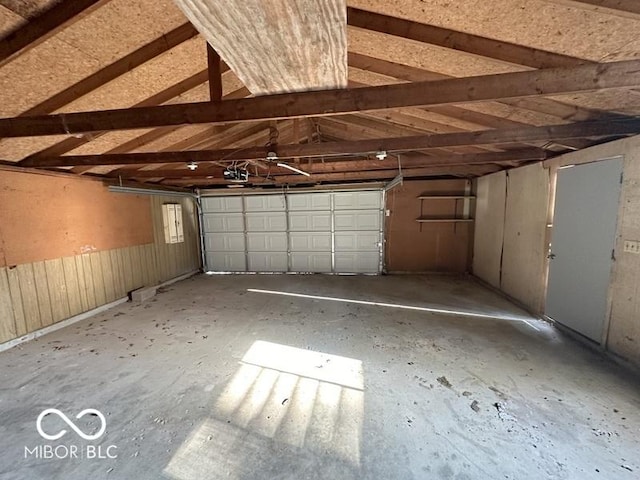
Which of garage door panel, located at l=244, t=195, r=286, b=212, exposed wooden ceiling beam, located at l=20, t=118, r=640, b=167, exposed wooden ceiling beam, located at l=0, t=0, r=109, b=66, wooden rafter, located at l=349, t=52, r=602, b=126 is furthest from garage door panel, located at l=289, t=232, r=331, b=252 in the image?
exposed wooden ceiling beam, located at l=0, t=0, r=109, b=66

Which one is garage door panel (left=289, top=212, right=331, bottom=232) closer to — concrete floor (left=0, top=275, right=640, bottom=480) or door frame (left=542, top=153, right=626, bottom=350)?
concrete floor (left=0, top=275, right=640, bottom=480)

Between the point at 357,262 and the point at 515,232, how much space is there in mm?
3294

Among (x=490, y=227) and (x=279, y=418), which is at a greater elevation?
(x=490, y=227)

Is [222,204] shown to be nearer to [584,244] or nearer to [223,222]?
[223,222]

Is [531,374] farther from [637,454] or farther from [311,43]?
[311,43]

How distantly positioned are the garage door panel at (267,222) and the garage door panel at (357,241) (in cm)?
143

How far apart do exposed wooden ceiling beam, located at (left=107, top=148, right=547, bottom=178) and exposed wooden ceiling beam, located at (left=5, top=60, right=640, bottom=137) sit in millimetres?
2422

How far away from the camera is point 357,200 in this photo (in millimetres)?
6531

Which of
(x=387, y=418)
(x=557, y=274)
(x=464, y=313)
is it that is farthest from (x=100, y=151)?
(x=557, y=274)

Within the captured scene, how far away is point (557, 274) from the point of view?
343cm

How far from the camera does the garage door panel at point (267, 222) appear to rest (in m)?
6.89

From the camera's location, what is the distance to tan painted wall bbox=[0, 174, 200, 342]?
3.34 metres

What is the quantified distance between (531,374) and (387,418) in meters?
1.54
